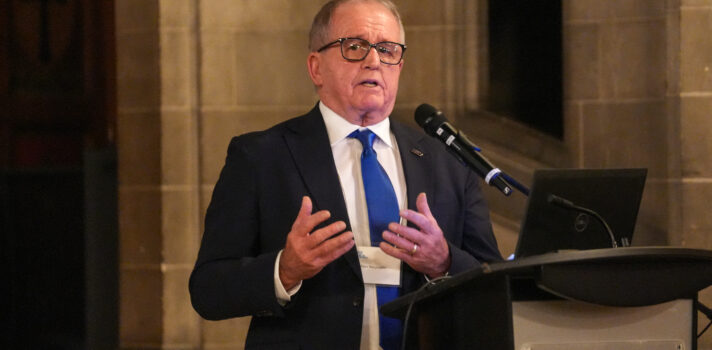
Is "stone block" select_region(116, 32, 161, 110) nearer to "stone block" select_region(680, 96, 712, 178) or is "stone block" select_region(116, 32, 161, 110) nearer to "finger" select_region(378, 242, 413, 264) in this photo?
"stone block" select_region(680, 96, 712, 178)

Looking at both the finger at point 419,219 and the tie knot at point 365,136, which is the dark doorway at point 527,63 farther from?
the finger at point 419,219

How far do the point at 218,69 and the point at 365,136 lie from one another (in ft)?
6.95

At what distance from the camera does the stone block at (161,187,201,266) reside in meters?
4.39

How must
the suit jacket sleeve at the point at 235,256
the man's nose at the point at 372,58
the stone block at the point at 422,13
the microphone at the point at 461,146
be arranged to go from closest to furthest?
the microphone at the point at 461,146 → the suit jacket sleeve at the point at 235,256 → the man's nose at the point at 372,58 → the stone block at the point at 422,13

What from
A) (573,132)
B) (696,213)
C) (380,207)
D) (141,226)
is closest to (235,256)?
(380,207)

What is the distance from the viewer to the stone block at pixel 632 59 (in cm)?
438

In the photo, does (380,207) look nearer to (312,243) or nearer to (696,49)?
(312,243)

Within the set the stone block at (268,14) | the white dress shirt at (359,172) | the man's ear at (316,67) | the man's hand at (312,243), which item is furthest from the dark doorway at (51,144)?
the man's hand at (312,243)

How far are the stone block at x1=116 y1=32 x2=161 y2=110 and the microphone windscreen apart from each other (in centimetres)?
251

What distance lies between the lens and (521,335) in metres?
1.65

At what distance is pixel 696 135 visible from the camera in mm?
4121

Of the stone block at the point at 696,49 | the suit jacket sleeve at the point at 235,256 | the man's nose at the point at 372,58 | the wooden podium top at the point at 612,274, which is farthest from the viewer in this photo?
the stone block at the point at 696,49

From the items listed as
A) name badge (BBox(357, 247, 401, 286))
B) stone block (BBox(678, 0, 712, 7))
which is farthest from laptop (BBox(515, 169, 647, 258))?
stone block (BBox(678, 0, 712, 7))

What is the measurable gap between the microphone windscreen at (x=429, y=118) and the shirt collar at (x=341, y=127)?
355mm
